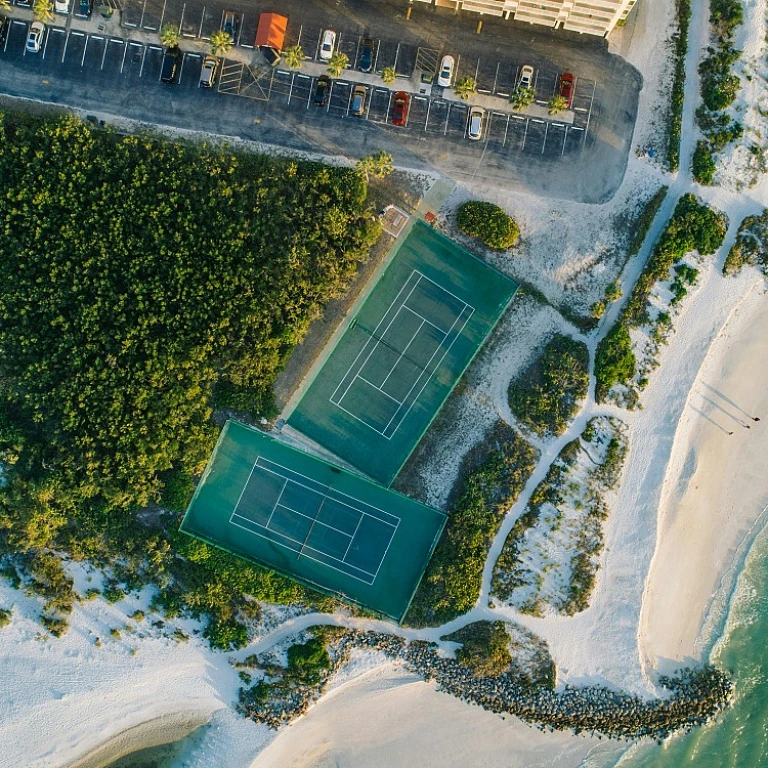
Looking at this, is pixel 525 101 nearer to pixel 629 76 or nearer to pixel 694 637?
pixel 629 76

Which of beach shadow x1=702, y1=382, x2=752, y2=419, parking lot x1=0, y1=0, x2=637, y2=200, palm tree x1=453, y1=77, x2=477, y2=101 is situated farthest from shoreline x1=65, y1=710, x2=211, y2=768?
palm tree x1=453, y1=77, x2=477, y2=101

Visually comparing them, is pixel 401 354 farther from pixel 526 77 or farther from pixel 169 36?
pixel 169 36

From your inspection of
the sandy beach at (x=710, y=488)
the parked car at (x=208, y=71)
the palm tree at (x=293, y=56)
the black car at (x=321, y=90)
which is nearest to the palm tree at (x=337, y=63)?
the black car at (x=321, y=90)

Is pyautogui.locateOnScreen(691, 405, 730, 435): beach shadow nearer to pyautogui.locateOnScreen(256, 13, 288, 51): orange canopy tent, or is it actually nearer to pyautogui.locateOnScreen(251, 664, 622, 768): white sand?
pyautogui.locateOnScreen(251, 664, 622, 768): white sand

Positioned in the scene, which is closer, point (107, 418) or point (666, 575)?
point (107, 418)

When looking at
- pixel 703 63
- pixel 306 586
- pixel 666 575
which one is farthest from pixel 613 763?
pixel 703 63

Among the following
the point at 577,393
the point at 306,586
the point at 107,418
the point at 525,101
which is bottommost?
the point at 306,586

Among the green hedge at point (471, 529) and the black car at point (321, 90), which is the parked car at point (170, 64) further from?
the green hedge at point (471, 529)
